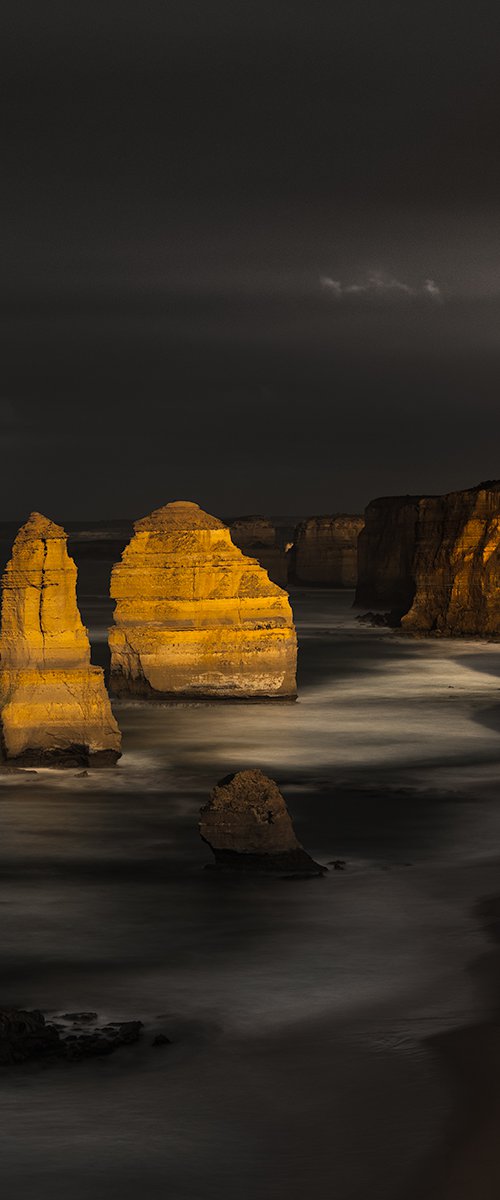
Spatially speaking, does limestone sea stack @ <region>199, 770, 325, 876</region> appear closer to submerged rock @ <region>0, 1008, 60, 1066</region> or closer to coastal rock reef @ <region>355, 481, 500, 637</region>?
submerged rock @ <region>0, 1008, 60, 1066</region>

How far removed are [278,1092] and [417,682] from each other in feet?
113

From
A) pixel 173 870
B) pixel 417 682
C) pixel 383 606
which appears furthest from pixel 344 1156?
pixel 383 606

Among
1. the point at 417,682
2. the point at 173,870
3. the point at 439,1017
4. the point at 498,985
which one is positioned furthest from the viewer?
the point at 417,682

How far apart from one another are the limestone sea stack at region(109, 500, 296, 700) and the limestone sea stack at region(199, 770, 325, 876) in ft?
60.2

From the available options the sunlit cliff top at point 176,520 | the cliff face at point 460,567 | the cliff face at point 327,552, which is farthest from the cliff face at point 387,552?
the sunlit cliff top at point 176,520

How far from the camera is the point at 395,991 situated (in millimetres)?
15070

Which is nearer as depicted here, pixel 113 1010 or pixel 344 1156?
pixel 344 1156

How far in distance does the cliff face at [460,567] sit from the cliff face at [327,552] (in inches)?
2281

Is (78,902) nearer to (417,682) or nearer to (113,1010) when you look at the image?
(113,1010)

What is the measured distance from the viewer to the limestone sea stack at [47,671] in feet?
92.3

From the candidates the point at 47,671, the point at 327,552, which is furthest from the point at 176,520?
the point at 327,552

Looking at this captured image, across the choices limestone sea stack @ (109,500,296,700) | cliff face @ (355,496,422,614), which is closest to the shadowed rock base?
limestone sea stack @ (109,500,296,700)

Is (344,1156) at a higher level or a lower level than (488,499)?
lower

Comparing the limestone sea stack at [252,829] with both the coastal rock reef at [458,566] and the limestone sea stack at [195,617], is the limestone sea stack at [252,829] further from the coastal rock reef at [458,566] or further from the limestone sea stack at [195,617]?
the coastal rock reef at [458,566]
